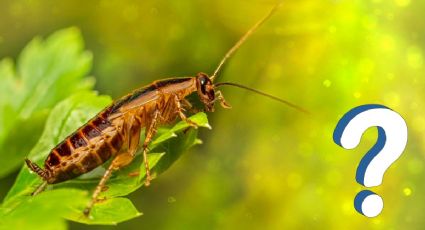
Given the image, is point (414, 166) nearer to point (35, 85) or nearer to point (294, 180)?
point (294, 180)

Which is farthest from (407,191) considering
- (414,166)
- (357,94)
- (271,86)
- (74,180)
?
(74,180)

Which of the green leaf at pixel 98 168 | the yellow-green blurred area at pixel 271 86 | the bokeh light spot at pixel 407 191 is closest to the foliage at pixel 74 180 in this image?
the green leaf at pixel 98 168

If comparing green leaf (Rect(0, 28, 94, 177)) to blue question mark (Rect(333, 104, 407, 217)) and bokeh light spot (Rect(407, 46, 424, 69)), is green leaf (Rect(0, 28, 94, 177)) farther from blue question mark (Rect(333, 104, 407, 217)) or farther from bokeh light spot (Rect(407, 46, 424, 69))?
bokeh light spot (Rect(407, 46, 424, 69))

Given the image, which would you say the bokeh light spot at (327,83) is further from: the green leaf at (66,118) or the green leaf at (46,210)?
the green leaf at (46,210)

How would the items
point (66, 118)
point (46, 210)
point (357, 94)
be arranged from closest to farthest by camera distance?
1. point (46, 210)
2. point (66, 118)
3. point (357, 94)

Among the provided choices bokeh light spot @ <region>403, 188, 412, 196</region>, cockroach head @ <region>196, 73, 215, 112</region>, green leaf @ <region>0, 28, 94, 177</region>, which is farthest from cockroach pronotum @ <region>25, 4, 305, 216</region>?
bokeh light spot @ <region>403, 188, 412, 196</region>

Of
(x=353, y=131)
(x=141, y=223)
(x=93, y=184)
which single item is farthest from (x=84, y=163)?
(x=353, y=131)
